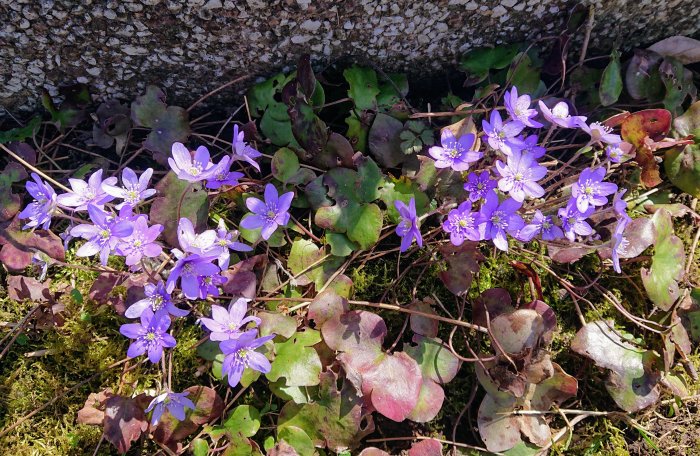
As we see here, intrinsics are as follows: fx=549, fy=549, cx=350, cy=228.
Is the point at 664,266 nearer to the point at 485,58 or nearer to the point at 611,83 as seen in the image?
the point at 611,83

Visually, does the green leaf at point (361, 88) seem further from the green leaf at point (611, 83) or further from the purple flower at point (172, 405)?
the purple flower at point (172, 405)

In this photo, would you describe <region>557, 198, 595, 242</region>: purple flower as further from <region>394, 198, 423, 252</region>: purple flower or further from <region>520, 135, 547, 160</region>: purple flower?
<region>394, 198, 423, 252</region>: purple flower

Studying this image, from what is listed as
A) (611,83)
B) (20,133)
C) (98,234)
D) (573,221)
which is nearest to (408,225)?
(573,221)

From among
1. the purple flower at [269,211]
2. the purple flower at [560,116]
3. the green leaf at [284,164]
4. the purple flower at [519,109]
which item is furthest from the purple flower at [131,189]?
the purple flower at [560,116]

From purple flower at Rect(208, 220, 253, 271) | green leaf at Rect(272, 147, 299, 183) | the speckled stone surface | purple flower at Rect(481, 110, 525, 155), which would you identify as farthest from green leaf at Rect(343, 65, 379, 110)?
purple flower at Rect(208, 220, 253, 271)

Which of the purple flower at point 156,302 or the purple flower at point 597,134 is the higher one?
the purple flower at point 597,134

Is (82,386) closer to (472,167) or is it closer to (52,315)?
(52,315)

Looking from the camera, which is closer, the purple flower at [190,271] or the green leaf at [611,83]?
the purple flower at [190,271]
